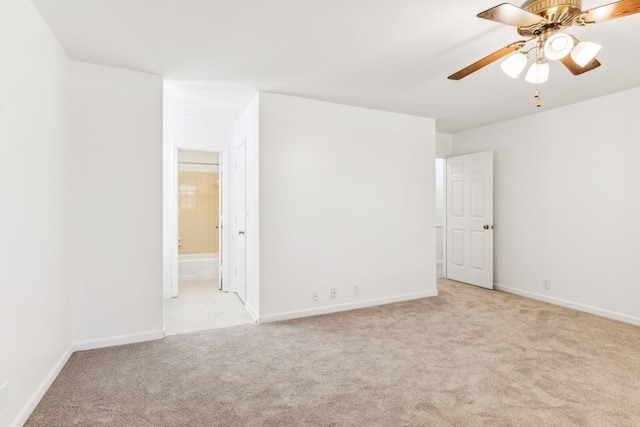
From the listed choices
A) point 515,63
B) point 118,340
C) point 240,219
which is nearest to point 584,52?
point 515,63

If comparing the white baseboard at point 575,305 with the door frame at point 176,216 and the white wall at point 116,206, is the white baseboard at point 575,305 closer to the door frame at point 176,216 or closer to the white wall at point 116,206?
the door frame at point 176,216

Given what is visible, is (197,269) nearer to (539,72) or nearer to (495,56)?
(495,56)

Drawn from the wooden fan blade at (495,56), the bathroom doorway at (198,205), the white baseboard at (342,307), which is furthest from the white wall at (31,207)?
the bathroom doorway at (198,205)

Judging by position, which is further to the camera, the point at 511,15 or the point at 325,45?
the point at 325,45

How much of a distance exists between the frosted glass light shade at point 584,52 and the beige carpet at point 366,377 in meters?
2.06

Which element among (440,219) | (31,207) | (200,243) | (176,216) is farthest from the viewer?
(200,243)

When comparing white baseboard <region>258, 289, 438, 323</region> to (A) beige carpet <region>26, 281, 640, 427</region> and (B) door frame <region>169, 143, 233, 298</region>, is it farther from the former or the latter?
(B) door frame <region>169, 143, 233, 298</region>

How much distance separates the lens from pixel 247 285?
161 inches

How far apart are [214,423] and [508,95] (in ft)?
13.3

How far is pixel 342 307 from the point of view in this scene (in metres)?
3.99

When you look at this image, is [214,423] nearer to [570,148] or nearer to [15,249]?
[15,249]

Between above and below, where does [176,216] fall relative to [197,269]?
above

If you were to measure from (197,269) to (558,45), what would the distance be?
5577 millimetres

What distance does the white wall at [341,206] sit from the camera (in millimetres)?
3648
